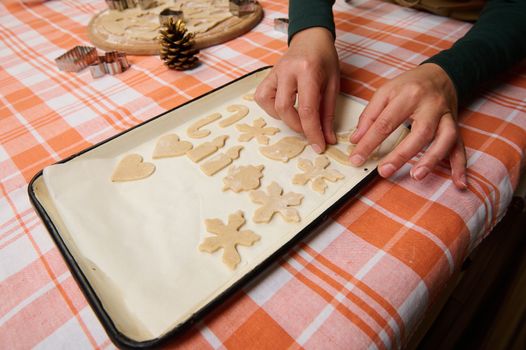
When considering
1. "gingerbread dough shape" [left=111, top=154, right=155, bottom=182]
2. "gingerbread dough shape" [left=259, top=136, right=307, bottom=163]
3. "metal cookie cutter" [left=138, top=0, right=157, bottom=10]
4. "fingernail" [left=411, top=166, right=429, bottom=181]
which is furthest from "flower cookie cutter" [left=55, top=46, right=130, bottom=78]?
"fingernail" [left=411, top=166, right=429, bottom=181]

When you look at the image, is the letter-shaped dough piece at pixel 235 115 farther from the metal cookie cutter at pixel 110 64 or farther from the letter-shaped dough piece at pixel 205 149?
the metal cookie cutter at pixel 110 64

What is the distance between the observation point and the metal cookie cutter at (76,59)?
0.92m

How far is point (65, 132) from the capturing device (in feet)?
2.42

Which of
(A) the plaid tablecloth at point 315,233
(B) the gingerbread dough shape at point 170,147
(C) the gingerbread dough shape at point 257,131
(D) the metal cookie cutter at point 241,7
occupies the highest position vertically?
(D) the metal cookie cutter at point 241,7

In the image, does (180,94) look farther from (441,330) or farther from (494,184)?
(441,330)

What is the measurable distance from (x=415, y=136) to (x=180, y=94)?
21.9 inches

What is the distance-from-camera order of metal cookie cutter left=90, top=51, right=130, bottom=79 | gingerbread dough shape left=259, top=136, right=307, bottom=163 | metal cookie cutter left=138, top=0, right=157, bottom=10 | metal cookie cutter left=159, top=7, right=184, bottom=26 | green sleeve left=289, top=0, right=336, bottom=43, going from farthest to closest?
metal cookie cutter left=138, top=0, right=157, bottom=10 < metal cookie cutter left=159, top=7, right=184, bottom=26 < metal cookie cutter left=90, top=51, right=130, bottom=79 < green sleeve left=289, top=0, right=336, bottom=43 < gingerbread dough shape left=259, top=136, right=307, bottom=163

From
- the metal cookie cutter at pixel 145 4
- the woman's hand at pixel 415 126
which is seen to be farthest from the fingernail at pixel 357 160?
the metal cookie cutter at pixel 145 4

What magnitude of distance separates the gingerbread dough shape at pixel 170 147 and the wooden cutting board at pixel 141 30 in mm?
469

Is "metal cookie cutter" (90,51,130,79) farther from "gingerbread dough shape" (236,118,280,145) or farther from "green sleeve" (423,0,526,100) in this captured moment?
"green sleeve" (423,0,526,100)

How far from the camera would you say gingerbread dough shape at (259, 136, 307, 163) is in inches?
24.1

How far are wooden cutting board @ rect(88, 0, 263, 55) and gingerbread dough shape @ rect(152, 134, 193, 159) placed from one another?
18.5 inches

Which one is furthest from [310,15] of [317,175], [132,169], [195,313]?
[195,313]

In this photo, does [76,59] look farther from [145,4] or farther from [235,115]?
[235,115]
